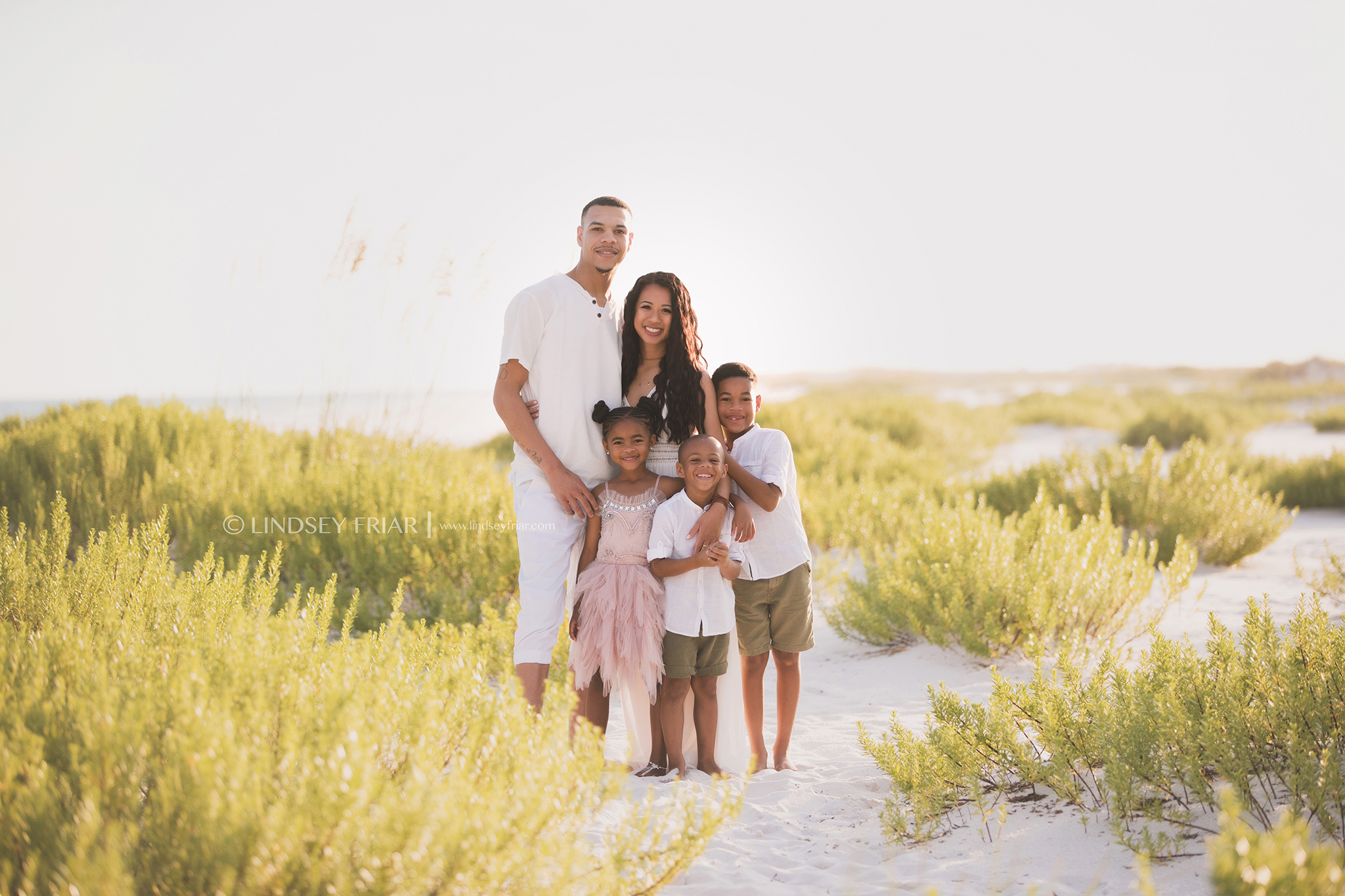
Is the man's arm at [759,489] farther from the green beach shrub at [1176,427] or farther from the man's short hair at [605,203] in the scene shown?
the green beach shrub at [1176,427]

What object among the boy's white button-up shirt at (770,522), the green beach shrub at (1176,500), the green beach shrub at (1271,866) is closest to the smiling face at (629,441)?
the boy's white button-up shirt at (770,522)

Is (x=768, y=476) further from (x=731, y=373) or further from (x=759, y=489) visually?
(x=731, y=373)

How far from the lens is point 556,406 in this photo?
3.02m

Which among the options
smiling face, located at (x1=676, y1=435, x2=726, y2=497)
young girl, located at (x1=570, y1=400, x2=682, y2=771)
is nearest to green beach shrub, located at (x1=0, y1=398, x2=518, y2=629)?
young girl, located at (x1=570, y1=400, x2=682, y2=771)

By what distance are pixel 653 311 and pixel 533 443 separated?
652 millimetres

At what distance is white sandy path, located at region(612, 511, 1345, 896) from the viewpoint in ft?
6.81

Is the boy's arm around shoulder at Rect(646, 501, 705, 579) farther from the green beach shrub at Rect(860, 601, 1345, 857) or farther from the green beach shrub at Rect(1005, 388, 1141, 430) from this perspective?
the green beach shrub at Rect(1005, 388, 1141, 430)

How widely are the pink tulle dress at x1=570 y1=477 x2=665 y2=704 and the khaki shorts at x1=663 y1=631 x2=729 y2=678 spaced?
0.03 metres

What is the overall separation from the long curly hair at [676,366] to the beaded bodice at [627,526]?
0.82ft

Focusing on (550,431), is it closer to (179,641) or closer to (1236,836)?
(179,641)

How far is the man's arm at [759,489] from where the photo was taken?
292cm

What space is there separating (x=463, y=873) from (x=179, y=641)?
1.30 metres

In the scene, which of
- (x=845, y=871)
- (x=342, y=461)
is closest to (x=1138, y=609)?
(x=845, y=871)

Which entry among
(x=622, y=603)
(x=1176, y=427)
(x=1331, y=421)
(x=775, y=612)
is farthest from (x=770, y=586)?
(x=1331, y=421)
